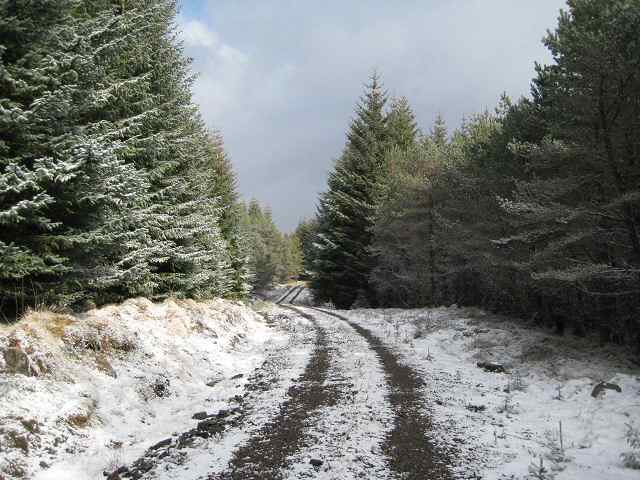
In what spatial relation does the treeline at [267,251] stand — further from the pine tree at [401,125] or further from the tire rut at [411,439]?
the tire rut at [411,439]

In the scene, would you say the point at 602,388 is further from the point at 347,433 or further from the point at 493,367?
the point at 347,433

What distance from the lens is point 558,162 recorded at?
475 inches

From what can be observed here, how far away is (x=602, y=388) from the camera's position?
28.3ft

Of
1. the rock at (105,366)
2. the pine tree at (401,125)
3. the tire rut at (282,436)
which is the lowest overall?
the tire rut at (282,436)

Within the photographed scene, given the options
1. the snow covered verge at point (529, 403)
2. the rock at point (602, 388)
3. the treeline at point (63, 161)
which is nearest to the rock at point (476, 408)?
the snow covered verge at point (529, 403)

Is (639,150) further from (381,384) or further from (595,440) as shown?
(381,384)

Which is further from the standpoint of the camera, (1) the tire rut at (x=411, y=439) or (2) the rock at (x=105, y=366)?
(2) the rock at (x=105, y=366)

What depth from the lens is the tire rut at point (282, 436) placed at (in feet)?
18.6

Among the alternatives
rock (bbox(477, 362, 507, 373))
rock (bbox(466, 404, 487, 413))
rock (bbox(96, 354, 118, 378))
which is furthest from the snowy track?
rock (bbox(96, 354, 118, 378))

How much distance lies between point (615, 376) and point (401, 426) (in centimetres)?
562

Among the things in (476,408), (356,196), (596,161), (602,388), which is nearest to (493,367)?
(602,388)

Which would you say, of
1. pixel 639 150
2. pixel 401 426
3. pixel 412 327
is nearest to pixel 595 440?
pixel 401 426

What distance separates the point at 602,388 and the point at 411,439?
478 centimetres

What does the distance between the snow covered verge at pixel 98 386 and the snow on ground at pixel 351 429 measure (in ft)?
8.22
